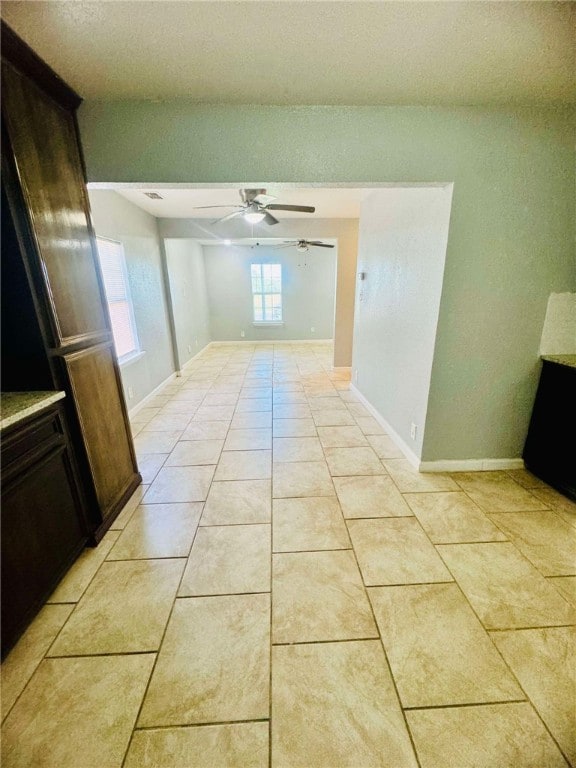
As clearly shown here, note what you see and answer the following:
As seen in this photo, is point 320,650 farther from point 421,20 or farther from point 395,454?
point 421,20

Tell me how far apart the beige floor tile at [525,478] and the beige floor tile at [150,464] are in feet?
9.56

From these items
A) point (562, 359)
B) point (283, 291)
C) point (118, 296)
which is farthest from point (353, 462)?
point (283, 291)

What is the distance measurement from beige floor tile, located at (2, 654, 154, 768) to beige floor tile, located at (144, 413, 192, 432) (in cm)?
215

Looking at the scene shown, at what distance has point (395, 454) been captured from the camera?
2592mm

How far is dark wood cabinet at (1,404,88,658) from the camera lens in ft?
3.88

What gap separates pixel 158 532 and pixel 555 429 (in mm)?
2848

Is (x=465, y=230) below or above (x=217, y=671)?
above

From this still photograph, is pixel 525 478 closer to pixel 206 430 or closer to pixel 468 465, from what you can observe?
pixel 468 465

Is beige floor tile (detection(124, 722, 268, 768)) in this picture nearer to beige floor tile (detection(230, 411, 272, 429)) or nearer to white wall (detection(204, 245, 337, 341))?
beige floor tile (detection(230, 411, 272, 429))

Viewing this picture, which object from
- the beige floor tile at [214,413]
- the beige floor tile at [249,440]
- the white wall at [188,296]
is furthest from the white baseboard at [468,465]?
the white wall at [188,296]

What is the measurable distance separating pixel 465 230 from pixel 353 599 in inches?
89.5

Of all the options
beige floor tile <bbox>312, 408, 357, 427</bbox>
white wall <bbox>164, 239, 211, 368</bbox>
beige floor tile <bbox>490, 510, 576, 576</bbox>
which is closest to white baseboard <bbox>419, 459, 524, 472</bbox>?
beige floor tile <bbox>490, 510, 576, 576</bbox>

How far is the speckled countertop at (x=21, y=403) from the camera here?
1.21 m

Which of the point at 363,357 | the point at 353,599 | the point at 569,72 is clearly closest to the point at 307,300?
the point at 363,357
